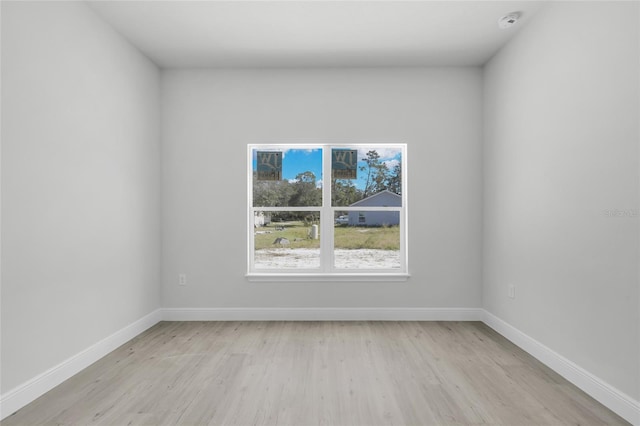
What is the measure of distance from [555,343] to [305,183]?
9.33 ft

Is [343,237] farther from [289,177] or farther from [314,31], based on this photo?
[314,31]

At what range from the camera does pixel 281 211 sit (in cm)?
→ 427

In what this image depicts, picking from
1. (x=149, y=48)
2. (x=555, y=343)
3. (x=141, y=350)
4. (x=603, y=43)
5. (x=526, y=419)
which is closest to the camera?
(x=526, y=419)

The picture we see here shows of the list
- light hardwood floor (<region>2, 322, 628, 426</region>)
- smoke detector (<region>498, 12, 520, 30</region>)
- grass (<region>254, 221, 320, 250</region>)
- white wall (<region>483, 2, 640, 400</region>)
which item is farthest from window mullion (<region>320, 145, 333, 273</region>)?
smoke detector (<region>498, 12, 520, 30</region>)

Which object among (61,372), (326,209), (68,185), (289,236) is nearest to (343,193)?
(326,209)

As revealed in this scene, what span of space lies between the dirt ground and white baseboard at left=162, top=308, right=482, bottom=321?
19.7 inches

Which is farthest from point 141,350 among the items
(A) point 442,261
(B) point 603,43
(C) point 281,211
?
(B) point 603,43

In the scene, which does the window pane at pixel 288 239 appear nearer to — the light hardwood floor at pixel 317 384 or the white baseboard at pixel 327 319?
the white baseboard at pixel 327 319

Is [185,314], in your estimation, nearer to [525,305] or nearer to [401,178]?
[401,178]

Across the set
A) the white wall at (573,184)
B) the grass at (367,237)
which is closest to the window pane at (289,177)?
the grass at (367,237)

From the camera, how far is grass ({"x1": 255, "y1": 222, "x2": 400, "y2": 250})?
14.0 ft

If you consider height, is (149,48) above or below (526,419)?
above

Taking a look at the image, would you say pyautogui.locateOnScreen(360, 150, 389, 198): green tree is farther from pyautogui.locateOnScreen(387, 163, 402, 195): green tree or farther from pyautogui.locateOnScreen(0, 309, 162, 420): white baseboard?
pyautogui.locateOnScreen(0, 309, 162, 420): white baseboard

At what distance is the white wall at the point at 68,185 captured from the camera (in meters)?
2.24
